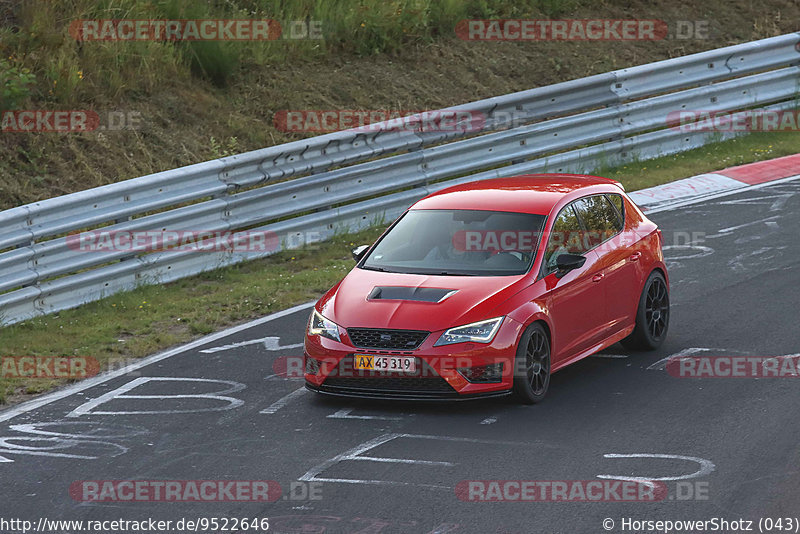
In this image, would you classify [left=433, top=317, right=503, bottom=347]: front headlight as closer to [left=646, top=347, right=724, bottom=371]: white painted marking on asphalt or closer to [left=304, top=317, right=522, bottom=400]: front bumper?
[left=304, top=317, right=522, bottom=400]: front bumper

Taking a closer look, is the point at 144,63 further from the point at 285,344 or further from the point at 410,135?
the point at 285,344

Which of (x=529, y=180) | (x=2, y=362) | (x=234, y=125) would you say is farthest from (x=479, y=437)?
(x=234, y=125)

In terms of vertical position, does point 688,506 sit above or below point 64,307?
below

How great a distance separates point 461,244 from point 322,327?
1396 millimetres

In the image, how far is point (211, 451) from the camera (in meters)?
8.45

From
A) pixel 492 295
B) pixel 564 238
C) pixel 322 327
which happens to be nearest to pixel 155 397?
pixel 322 327

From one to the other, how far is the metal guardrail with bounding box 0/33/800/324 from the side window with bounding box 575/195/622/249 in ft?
15.7

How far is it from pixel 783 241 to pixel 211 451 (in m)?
8.28

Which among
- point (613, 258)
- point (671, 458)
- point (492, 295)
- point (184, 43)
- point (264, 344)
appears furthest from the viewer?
point (184, 43)

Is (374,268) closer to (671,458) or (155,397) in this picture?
(155,397)

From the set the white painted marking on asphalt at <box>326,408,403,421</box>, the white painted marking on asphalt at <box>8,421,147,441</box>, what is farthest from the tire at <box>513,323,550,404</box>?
the white painted marking on asphalt at <box>8,421,147,441</box>

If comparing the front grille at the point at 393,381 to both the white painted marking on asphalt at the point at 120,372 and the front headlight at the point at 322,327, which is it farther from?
the white painted marking on asphalt at the point at 120,372

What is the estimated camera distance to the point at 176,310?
40.3ft

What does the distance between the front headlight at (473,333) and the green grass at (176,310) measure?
3517mm
